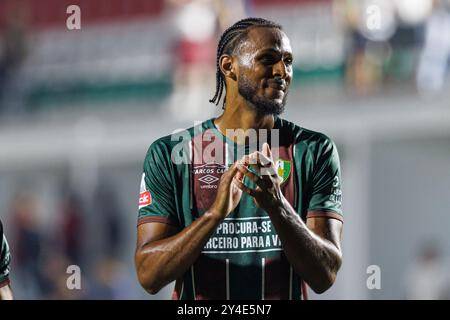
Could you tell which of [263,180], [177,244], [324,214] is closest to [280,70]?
[263,180]

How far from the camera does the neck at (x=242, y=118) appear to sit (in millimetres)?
2881

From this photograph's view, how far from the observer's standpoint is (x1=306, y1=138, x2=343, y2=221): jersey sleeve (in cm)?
288

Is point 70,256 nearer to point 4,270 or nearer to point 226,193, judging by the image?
point 4,270

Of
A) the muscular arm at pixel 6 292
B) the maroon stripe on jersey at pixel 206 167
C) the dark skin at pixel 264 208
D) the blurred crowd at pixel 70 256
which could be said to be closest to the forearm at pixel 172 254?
the dark skin at pixel 264 208

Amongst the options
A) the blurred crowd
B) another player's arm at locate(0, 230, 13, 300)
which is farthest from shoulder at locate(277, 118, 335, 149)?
the blurred crowd

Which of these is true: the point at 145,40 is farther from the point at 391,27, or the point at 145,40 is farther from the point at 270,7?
the point at 391,27

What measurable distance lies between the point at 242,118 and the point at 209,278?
42 centimetres

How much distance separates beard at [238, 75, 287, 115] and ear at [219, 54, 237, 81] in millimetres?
36

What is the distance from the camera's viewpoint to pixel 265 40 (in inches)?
111

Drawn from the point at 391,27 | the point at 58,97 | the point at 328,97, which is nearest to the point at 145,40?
the point at 58,97

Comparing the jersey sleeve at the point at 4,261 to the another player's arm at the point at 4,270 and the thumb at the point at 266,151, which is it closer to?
the another player's arm at the point at 4,270

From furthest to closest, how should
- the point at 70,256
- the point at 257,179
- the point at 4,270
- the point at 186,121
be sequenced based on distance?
the point at 186,121 → the point at 70,256 → the point at 4,270 → the point at 257,179

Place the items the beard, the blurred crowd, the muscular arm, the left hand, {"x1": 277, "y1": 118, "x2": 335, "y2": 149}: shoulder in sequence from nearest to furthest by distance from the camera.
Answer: the left hand
the beard
{"x1": 277, "y1": 118, "x2": 335, "y2": 149}: shoulder
the muscular arm
the blurred crowd

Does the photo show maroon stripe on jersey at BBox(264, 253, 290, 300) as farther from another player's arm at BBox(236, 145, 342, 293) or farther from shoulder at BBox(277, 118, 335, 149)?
shoulder at BBox(277, 118, 335, 149)
